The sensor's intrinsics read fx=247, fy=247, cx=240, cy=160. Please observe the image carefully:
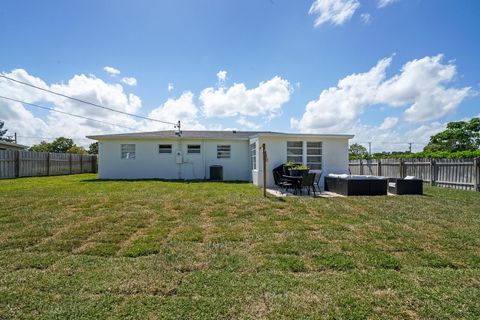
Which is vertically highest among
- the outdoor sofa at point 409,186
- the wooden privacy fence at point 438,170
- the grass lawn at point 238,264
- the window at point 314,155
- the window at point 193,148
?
the window at point 193,148

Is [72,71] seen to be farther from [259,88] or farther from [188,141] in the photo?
[259,88]

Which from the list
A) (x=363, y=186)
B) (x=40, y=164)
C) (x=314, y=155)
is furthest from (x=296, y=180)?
(x=40, y=164)

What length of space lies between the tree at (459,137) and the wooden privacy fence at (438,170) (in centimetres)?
2196

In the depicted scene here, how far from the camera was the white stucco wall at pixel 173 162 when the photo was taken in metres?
15.3

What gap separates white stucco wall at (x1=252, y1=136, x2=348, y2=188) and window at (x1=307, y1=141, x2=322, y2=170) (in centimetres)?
18

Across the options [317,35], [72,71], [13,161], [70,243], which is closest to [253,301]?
[70,243]

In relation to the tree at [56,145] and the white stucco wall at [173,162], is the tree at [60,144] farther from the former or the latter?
the white stucco wall at [173,162]

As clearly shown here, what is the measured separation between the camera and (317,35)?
10.6 m

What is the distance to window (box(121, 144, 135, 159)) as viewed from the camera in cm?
1539

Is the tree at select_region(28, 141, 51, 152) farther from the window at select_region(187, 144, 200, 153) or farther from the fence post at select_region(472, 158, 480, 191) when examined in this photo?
the fence post at select_region(472, 158, 480, 191)

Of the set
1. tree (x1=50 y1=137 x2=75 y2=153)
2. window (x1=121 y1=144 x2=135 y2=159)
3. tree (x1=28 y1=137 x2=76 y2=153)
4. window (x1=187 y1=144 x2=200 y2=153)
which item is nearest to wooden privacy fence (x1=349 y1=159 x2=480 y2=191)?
window (x1=187 y1=144 x2=200 y2=153)

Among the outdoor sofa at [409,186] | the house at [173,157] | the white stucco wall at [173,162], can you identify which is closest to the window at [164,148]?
the house at [173,157]

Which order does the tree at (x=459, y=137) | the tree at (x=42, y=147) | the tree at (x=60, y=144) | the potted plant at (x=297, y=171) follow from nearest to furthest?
the potted plant at (x=297, y=171) → the tree at (x=459, y=137) → the tree at (x=42, y=147) → the tree at (x=60, y=144)

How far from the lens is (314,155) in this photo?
1181cm
